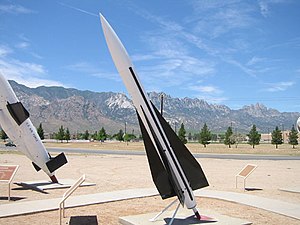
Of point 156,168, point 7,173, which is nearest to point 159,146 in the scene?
point 156,168

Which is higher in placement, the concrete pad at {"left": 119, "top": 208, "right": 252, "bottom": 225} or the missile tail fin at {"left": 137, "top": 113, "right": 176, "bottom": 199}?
the missile tail fin at {"left": 137, "top": 113, "right": 176, "bottom": 199}

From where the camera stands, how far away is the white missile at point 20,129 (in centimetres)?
1449

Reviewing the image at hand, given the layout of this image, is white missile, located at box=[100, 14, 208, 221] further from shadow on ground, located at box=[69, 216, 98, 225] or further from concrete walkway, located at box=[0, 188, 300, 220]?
concrete walkway, located at box=[0, 188, 300, 220]

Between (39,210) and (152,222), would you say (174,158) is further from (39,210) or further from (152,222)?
(39,210)

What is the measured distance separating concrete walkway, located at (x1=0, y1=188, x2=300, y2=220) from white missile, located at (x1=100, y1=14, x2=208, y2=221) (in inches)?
137

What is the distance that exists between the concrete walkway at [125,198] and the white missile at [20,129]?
3141 millimetres

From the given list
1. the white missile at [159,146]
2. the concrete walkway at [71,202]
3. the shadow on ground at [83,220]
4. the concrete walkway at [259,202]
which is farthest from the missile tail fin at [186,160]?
the concrete walkway at [71,202]

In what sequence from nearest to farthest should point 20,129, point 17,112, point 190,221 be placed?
point 190,221, point 17,112, point 20,129

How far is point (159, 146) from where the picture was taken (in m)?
A: 9.40

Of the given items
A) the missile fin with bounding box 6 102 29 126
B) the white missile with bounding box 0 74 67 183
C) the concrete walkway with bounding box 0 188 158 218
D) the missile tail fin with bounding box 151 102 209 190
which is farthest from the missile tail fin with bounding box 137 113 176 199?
the white missile with bounding box 0 74 67 183

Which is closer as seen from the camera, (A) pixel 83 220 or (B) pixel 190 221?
(B) pixel 190 221

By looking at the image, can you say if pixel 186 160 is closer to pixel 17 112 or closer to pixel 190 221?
pixel 190 221

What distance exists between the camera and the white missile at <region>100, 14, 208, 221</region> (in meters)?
9.09

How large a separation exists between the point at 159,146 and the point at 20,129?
26.6ft
